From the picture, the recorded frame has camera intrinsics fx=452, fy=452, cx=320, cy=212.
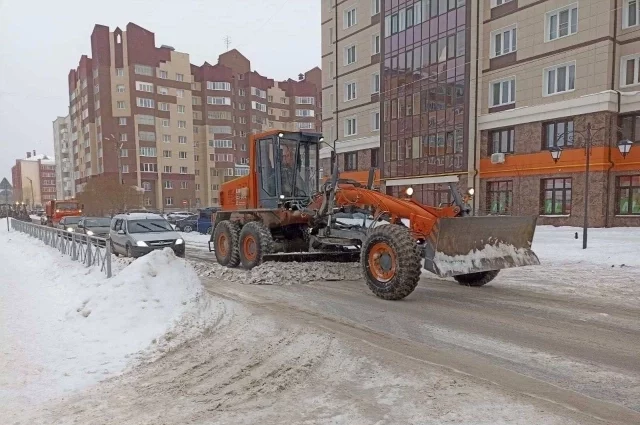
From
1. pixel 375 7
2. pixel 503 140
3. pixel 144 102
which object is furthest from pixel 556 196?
pixel 144 102

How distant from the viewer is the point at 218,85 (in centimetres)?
7519

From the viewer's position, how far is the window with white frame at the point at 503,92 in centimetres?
2558

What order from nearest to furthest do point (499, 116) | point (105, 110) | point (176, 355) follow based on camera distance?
point (176, 355) < point (499, 116) < point (105, 110)

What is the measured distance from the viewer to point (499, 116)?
25.8 meters

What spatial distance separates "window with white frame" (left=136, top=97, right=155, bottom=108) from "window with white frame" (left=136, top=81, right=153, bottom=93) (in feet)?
4.31

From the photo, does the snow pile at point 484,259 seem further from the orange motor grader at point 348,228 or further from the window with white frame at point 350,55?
the window with white frame at point 350,55

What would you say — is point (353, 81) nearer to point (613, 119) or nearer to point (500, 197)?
point (500, 197)

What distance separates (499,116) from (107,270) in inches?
910

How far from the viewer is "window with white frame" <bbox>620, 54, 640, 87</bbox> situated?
2117 cm

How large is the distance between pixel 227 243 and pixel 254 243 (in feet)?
4.91

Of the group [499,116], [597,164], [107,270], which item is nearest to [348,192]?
[107,270]

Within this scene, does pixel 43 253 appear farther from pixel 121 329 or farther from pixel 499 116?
pixel 499 116

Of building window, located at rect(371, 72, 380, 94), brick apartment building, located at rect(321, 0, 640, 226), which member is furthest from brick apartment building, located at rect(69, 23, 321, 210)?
brick apartment building, located at rect(321, 0, 640, 226)

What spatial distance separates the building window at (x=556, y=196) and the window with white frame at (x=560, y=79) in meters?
4.63
